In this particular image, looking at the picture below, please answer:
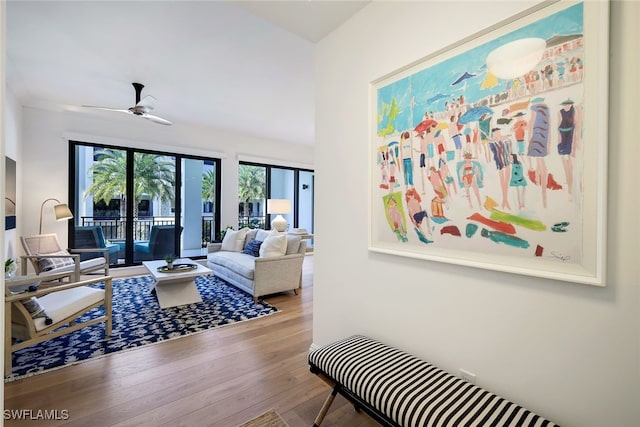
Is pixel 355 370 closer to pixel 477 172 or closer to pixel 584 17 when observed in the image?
pixel 477 172

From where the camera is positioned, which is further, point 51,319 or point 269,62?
point 269,62

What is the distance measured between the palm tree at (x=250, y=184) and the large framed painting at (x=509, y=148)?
556cm

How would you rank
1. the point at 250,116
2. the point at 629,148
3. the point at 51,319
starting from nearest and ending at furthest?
the point at 629,148 → the point at 51,319 → the point at 250,116

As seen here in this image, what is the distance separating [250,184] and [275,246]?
3432 mm

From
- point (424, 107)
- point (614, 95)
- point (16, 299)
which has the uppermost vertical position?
point (424, 107)

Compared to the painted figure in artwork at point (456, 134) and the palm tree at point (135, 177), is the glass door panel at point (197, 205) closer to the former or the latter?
the palm tree at point (135, 177)

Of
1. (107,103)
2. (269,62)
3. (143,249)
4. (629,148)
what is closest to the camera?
(629,148)

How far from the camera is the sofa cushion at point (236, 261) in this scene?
3785mm

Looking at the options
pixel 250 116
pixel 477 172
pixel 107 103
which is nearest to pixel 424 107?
pixel 477 172

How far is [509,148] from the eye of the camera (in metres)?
1.21

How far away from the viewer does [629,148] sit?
96cm

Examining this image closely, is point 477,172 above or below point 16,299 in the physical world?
above

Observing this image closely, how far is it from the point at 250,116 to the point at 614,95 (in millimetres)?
4870

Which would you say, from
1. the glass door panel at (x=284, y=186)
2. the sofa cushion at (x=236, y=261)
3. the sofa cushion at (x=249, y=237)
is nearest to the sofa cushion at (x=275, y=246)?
the sofa cushion at (x=236, y=261)
